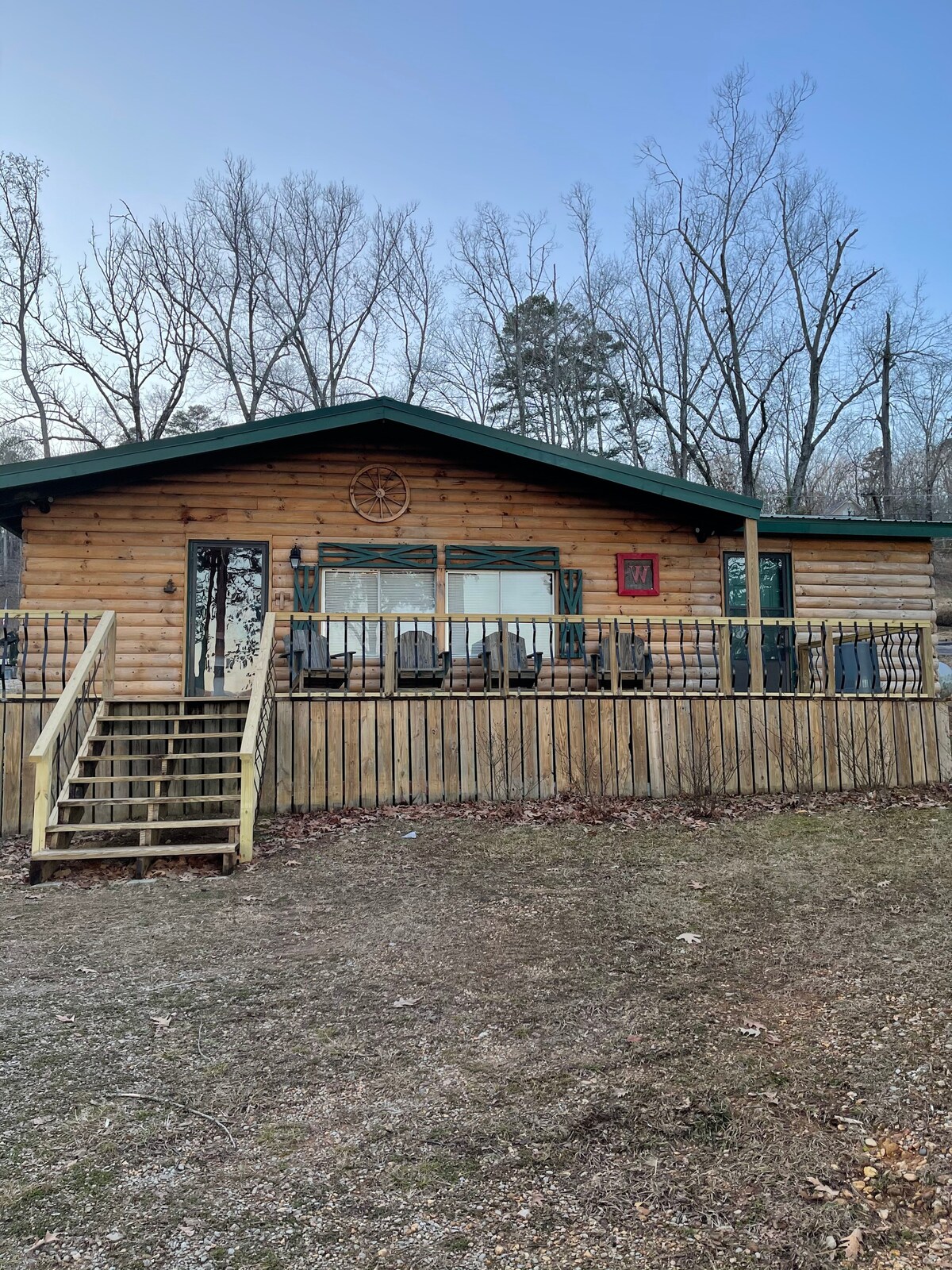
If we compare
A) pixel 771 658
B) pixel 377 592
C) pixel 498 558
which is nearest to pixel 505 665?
pixel 498 558

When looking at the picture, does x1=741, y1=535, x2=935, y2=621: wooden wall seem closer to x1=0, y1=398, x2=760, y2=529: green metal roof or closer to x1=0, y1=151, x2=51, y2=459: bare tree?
x1=0, y1=398, x2=760, y2=529: green metal roof

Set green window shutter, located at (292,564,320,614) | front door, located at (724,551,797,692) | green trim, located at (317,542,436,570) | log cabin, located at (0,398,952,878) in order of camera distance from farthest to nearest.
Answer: front door, located at (724,551,797,692) < green trim, located at (317,542,436,570) < green window shutter, located at (292,564,320,614) < log cabin, located at (0,398,952,878)

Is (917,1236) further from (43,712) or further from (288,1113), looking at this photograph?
(43,712)

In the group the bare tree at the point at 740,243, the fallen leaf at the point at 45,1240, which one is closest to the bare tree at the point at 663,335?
the bare tree at the point at 740,243

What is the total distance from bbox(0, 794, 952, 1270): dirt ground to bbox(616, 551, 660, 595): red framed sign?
510cm

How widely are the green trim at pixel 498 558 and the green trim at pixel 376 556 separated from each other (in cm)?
26

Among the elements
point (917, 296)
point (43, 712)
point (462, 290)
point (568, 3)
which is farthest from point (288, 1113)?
point (917, 296)

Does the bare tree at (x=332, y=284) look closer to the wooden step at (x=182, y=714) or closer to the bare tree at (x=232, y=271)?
the bare tree at (x=232, y=271)

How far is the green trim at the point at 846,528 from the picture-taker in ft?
35.7

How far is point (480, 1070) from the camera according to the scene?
3100 mm

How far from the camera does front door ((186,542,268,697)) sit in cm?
966

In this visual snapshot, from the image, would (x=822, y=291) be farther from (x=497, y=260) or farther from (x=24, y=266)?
(x=24, y=266)

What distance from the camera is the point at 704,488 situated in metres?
9.73

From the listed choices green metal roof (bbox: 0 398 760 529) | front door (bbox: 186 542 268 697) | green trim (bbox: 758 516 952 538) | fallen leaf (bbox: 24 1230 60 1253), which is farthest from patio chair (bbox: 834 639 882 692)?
fallen leaf (bbox: 24 1230 60 1253)
